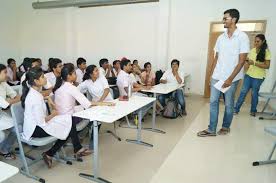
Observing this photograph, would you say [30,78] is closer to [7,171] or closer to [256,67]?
[7,171]

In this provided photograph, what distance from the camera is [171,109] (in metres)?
4.27

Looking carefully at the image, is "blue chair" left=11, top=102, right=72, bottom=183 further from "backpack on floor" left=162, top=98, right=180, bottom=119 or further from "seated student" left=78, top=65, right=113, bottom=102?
"backpack on floor" left=162, top=98, right=180, bottom=119

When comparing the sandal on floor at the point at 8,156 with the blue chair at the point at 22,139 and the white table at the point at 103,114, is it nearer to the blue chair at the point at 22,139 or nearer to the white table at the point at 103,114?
the blue chair at the point at 22,139

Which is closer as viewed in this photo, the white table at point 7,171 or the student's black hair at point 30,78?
the white table at point 7,171

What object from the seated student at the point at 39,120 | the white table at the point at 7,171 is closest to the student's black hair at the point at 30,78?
the seated student at the point at 39,120

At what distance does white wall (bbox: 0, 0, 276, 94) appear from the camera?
19.3 feet

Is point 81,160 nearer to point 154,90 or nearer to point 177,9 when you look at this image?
point 154,90

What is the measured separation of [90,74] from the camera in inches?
123

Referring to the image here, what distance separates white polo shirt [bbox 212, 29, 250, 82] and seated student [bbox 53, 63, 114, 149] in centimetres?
161

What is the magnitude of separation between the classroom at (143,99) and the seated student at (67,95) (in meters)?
0.01

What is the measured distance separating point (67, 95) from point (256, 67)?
3.54m

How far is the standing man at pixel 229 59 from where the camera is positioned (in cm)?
290

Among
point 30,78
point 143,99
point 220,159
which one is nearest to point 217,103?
point 220,159

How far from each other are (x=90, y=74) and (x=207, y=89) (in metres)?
4.05
